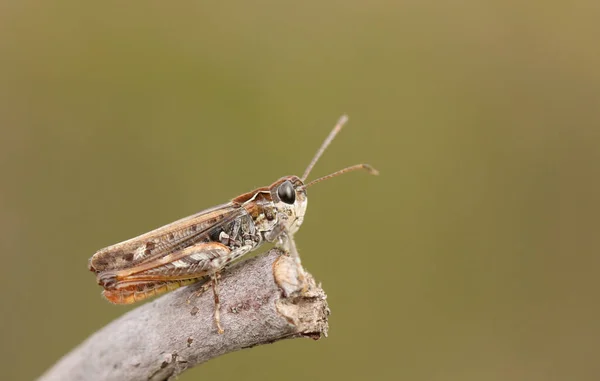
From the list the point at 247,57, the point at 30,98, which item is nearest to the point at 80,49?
the point at 30,98

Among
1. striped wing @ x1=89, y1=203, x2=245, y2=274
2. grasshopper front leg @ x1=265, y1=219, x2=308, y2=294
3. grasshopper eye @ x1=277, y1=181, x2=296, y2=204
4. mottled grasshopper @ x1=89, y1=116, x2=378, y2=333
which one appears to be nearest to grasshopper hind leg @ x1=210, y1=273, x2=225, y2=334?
mottled grasshopper @ x1=89, y1=116, x2=378, y2=333

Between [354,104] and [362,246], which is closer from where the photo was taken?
[362,246]

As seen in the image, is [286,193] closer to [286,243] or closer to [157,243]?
[286,243]

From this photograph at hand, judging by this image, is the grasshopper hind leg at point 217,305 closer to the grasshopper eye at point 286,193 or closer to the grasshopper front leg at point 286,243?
the grasshopper front leg at point 286,243

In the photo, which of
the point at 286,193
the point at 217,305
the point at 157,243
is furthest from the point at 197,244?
the point at 217,305

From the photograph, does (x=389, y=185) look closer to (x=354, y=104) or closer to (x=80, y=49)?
(x=354, y=104)

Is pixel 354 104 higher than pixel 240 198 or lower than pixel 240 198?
higher
